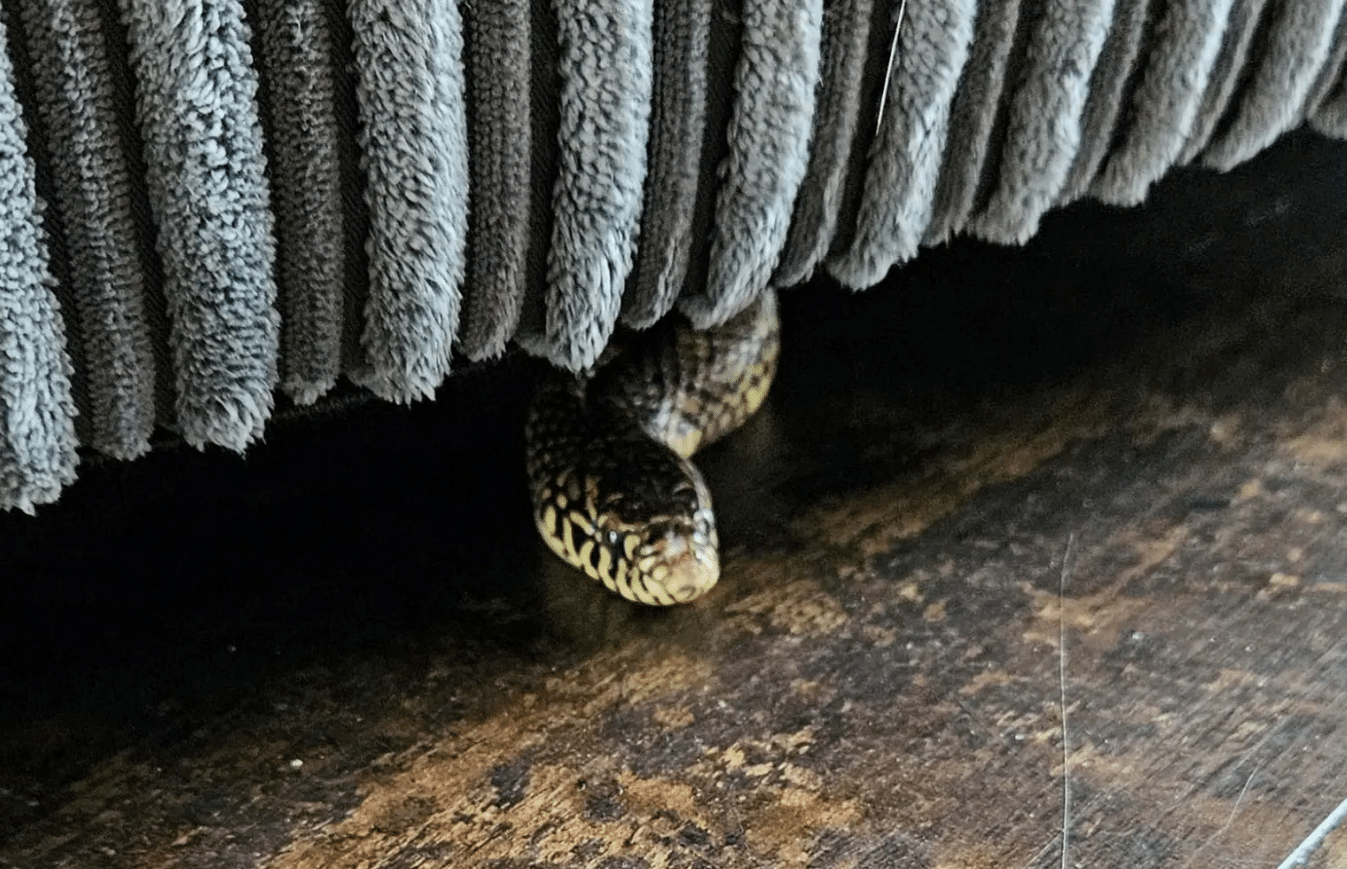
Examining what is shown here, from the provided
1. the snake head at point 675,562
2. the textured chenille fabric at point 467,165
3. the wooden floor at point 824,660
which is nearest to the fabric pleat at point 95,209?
the textured chenille fabric at point 467,165

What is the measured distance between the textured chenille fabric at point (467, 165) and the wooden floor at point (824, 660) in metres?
0.17

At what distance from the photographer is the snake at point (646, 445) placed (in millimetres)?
816

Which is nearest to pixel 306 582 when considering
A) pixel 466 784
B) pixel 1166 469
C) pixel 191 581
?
pixel 191 581

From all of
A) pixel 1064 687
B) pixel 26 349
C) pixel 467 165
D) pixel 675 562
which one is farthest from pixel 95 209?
pixel 1064 687

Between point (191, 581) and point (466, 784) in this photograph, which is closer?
point (466, 784)

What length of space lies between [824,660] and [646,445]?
0.61 ft

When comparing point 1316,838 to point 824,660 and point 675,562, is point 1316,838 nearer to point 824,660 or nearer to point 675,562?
point 824,660

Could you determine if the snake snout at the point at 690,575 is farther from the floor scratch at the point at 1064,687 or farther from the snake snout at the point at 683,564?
the floor scratch at the point at 1064,687

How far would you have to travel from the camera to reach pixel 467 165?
2.19 ft

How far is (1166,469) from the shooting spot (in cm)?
95

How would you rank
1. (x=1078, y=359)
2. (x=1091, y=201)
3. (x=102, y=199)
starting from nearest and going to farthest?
(x=102, y=199)
(x=1078, y=359)
(x=1091, y=201)

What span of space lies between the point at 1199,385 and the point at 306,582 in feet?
2.27

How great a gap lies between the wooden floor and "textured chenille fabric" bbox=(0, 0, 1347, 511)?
0.17 m

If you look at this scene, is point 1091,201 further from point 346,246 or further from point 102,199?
point 102,199
